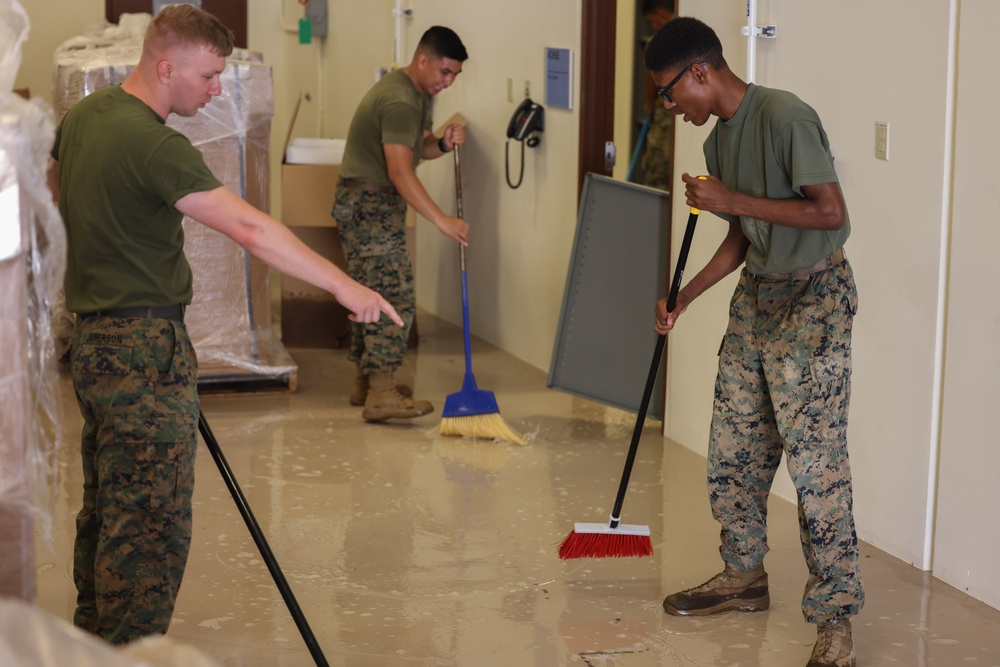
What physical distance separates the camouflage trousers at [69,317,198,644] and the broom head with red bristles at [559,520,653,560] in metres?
1.22

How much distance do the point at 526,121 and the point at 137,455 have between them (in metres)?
3.70

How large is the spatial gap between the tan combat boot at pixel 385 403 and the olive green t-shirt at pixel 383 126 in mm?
852

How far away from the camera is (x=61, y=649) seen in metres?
1.36

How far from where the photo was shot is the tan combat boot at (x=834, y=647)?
2906 millimetres

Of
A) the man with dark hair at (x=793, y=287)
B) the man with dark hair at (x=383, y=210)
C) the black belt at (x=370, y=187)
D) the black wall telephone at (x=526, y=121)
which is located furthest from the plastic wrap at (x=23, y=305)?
the black wall telephone at (x=526, y=121)

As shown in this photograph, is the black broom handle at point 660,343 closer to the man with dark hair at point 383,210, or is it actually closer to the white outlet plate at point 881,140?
the white outlet plate at point 881,140

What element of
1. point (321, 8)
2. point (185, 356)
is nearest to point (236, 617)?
point (185, 356)

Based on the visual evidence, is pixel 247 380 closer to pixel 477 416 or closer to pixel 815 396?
pixel 477 416

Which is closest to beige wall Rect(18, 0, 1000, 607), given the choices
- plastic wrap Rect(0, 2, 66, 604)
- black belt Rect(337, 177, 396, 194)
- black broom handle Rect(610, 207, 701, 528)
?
black broom handle Rect(610, 207, 701, 528)

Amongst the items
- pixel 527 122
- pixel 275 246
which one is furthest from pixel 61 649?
pixel 527 122

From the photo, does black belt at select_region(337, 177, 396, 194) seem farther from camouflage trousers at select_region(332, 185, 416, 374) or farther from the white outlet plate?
the white outlet plate

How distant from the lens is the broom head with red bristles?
344 centimetres

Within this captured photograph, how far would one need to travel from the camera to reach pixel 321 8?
8.72 metres

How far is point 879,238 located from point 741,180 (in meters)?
0.86
